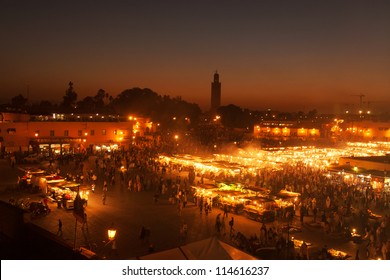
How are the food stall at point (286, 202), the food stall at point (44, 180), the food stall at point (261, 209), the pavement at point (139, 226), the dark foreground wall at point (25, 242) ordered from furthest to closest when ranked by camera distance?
1. the food stall at point (44, 180)
2. the food stall at point (286, 202)
3. the food stall at point (261, 209)
4. the pavement at point (139, 226)
5. the dark foreground wall at point (25, 242)

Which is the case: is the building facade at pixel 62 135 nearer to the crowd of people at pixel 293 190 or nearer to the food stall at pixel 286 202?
the crowd of people at pixel 293 190

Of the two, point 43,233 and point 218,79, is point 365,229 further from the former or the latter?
point 218,79

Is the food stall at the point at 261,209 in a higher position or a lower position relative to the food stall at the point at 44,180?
lower

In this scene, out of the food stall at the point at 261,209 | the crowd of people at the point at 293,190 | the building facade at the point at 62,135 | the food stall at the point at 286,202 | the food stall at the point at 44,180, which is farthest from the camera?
the building facade at the point at 62,135

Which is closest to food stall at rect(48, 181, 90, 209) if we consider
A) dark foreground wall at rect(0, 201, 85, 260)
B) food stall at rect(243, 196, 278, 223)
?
dark foreground wall at rect(0, 201, 85, 260)

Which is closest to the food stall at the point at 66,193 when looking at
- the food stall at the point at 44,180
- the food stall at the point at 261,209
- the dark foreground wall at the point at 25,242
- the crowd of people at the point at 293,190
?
the food stall at the point at 44,180

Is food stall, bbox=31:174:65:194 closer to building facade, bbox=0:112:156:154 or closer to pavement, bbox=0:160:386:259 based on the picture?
pavement, bbox=0:160:386:259

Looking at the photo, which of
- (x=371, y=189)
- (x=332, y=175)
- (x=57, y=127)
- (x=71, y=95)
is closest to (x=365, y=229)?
(x=371, y=189)

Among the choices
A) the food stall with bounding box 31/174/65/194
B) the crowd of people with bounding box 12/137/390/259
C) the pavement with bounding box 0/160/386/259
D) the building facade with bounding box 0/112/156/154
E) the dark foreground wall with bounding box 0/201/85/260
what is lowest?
the pavement with bounding box 0/160/386/259
